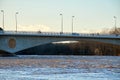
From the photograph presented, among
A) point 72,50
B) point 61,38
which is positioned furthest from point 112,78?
point 72,50

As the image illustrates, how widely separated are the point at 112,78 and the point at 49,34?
227ft

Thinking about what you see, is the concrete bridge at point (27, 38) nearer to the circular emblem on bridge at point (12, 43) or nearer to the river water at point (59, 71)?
the circular emblem on bridge at point (12, 43)

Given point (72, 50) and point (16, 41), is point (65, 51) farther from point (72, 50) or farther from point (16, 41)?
point (16, 41)

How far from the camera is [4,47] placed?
13125 centimetres

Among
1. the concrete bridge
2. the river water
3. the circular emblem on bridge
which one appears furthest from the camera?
the circular emblem on bridge

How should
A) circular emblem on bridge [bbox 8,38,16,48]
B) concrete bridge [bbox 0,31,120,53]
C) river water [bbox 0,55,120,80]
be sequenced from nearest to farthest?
river water [bbox 0,55,120,80], concrete bridge [bbox 0,31,120,53], circular emblem on bridge [bbox 8,38,16,48]

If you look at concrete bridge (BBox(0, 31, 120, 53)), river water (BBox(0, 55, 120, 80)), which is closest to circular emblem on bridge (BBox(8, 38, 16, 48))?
concrete bridge (BBox(0, 31, 120, 53))

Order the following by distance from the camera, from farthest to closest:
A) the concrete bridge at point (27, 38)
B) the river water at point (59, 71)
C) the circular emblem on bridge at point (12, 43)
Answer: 1. the circular emblem on bridge at point (12, 43)
2. the concrete bridge at point (27, 38)
3. the river water at point (59, 71)

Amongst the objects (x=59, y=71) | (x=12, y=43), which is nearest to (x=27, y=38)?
(x=12, y=43)

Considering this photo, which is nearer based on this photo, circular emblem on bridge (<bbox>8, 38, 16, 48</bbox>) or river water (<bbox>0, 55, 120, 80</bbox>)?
river water (<bbox>0, 55, 120, 80</bbox>)

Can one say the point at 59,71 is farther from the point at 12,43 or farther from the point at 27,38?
the point at 12,43

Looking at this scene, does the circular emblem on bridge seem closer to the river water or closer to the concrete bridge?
the concrete bridge

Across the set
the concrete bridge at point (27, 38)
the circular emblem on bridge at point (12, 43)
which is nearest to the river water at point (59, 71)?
the concrete bridge at point (27, 38)

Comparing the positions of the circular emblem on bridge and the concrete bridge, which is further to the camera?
the circular emblem on bridge
